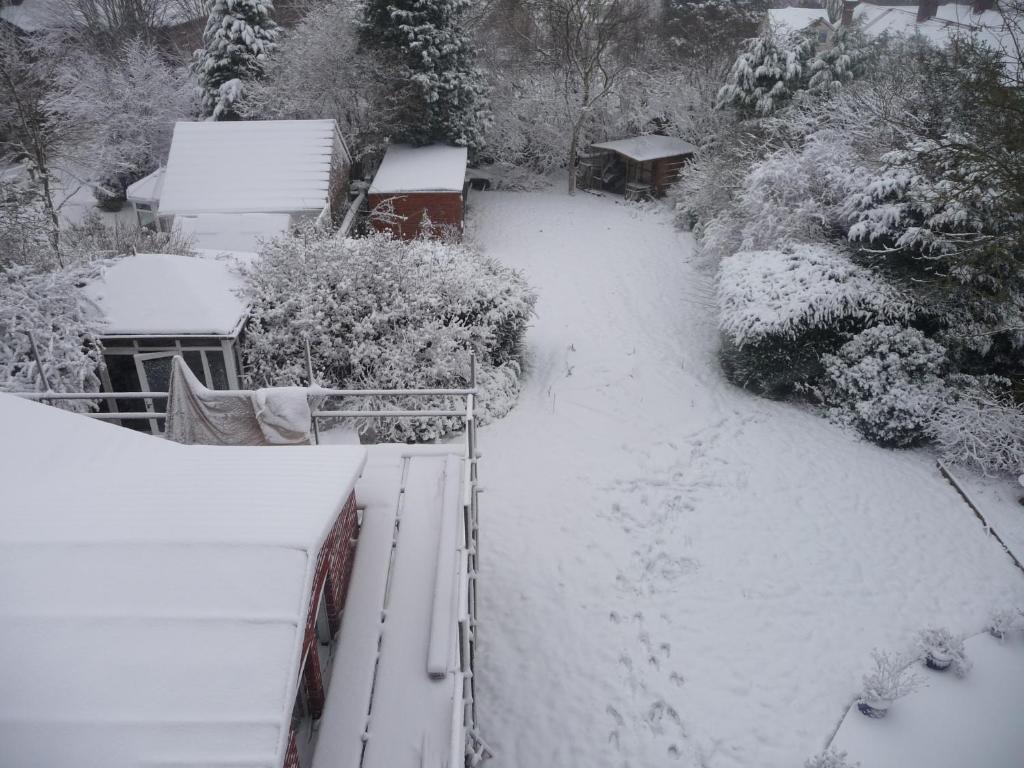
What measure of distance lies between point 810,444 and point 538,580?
5.98 m

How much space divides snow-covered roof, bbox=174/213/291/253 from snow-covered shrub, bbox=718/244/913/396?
1191 cm

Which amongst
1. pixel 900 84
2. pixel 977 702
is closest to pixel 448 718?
pixel 977 702

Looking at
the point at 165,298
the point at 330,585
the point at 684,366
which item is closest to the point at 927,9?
the point at 684,366

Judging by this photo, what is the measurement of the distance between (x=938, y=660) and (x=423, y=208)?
18004 mm

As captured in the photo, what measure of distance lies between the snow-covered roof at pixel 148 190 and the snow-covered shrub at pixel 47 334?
1272 cm

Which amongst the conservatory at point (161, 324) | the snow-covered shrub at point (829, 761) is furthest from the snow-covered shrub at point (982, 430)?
the conservatory at point (161, 324)

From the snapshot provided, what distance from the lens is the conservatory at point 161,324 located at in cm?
1106

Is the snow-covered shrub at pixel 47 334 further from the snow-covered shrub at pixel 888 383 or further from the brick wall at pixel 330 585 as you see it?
the snow-covered shrub at pixel 888 383

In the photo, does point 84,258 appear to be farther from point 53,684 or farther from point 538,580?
point 53,684

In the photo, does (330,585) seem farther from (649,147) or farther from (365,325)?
(649,147)

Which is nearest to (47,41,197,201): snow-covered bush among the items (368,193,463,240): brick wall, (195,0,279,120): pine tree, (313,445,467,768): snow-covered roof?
(195,0,279,120): pine tree

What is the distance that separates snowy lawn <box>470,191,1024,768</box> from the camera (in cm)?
749

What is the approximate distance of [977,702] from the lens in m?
7.54

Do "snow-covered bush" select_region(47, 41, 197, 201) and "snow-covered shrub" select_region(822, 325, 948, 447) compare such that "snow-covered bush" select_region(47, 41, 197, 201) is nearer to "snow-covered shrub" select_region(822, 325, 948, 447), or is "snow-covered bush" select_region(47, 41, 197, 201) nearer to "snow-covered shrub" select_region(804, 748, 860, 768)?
"snow-covered shrub" select_region(822, 325, 948, 447)
